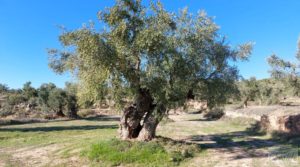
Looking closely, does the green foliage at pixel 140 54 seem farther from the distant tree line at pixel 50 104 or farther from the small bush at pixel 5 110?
the small bush at pixel 5 110

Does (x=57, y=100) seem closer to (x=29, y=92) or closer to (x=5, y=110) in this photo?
(x=5, y=110)

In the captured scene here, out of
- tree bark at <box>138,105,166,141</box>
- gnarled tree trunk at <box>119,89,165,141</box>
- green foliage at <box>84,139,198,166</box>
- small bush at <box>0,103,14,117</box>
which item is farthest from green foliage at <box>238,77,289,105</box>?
small bush at <box>0,103,14,117</box>

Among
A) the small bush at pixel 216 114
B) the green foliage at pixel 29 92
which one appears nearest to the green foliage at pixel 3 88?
the green foliage at pixel 29 92

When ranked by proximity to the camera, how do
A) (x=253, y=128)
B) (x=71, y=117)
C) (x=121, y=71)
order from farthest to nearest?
(x=71, y=117) < (x=253, y=128) < (x=121, y=71)

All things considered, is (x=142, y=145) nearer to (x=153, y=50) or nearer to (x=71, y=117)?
(x=153, y=50)

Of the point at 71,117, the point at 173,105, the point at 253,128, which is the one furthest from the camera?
the point at 71,117

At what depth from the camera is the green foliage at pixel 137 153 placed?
1398 cm

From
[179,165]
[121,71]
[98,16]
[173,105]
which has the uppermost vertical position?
[98,16]

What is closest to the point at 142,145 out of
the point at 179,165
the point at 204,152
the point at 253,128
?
the point at 179,165

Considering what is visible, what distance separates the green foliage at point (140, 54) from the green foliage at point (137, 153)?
238 centimetres

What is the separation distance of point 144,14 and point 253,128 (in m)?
18.6

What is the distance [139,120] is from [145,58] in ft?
14.6

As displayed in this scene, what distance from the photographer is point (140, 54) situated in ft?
48.5

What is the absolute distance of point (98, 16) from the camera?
1470 cm
